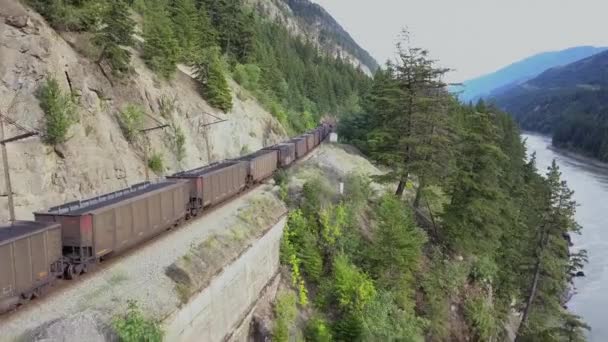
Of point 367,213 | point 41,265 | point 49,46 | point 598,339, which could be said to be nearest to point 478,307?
point 367,213

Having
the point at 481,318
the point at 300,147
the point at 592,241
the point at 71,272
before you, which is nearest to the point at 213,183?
the point at 71,272

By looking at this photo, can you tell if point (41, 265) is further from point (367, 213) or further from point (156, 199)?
point (367, 213)

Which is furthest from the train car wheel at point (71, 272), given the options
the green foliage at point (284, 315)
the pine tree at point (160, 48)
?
the pine tree at point (160, 48)

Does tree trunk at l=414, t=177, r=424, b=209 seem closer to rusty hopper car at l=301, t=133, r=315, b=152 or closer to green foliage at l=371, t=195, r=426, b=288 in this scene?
green foliage at l=371, t=195, r=426, b=288

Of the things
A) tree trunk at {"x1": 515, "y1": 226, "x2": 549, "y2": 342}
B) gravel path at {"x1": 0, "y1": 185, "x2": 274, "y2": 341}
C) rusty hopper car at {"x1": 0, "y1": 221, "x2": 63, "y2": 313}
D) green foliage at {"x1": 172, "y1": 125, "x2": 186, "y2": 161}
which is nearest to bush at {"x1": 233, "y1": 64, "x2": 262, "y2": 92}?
green foliage at {"x1": 172, "y1": 125, "x2": 186, "y2": 161}

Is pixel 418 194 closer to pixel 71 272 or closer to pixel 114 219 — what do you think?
pixel 114 219

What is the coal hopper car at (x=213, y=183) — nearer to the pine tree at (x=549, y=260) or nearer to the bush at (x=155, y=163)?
the bush at (x=155, y=163)
